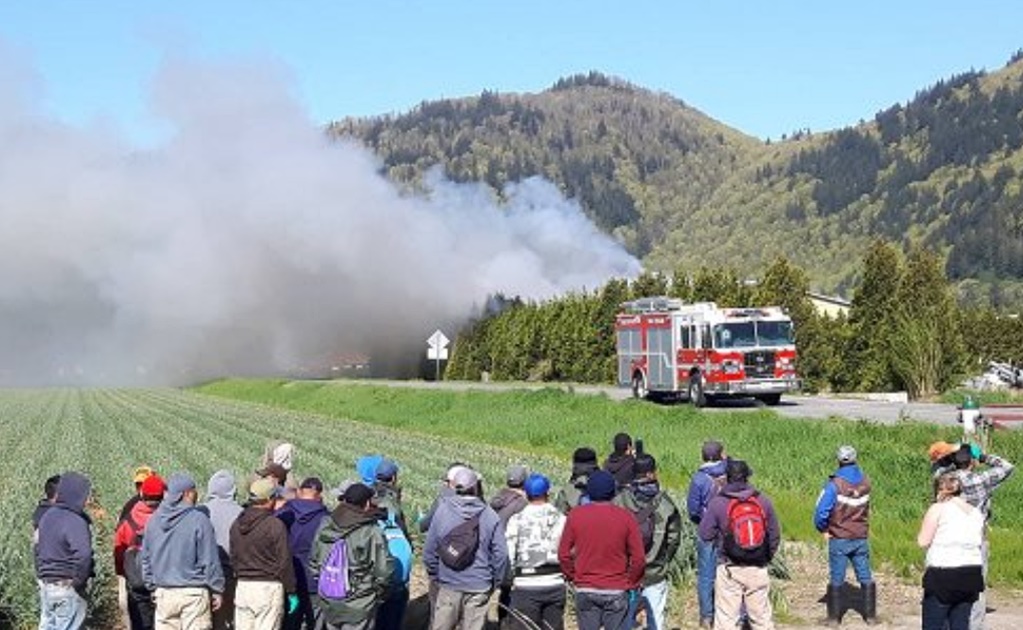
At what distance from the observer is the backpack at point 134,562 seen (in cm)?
1102

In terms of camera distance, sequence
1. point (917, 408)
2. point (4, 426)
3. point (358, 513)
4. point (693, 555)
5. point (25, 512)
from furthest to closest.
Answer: point (4, 426), point (917, 408), point (25, 512), point (693, 555), point (358, 513)

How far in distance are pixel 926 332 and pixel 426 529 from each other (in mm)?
41359

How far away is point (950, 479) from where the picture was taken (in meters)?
10.5

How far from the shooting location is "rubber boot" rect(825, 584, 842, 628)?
1351 centimetres

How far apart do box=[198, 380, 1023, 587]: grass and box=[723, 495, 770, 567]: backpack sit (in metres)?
5.84

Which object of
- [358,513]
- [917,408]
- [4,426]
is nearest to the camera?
[358,513]

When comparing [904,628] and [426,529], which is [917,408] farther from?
[426,529]

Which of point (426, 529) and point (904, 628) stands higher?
point (426, 529)

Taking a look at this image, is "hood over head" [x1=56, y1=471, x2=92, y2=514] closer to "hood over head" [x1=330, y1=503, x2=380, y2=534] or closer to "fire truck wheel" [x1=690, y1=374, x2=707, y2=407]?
"hood over head" [x1=330, y1=503, x2=380, y2=534]

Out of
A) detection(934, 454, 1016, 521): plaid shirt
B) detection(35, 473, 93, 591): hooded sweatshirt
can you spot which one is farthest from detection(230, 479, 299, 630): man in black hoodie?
detection(934, 454, 1016, 521): plaid shirt

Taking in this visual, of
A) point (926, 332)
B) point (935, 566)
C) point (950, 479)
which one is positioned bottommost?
point (935, 566)

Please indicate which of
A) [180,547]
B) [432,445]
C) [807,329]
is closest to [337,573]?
[180,547]

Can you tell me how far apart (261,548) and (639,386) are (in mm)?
37808

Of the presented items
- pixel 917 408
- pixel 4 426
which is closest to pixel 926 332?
pixel 917 408
